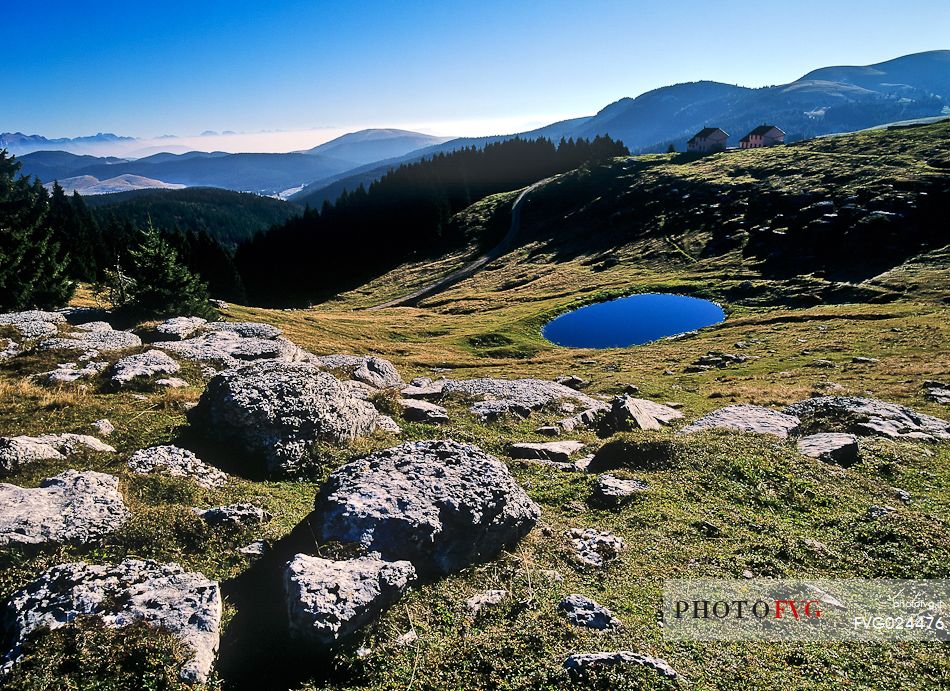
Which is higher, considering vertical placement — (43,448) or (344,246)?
(344,246)

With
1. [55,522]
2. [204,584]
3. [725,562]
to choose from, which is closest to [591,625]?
[725,562]

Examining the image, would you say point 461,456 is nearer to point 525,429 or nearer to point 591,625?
point 591,625

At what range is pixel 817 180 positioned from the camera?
116 meters

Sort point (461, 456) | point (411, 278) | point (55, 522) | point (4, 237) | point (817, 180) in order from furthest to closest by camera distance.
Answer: point (411, 278)
point (817, 180)
point (4, 237)
point (461, 456)
point (55, 522)

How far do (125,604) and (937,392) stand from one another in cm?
4445

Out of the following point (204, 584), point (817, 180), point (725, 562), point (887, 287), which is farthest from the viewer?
point (817, 180)

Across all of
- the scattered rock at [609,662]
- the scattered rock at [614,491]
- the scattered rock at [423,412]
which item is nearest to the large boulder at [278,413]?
the scattered rock at [423,412]

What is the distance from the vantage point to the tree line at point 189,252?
43.9 m

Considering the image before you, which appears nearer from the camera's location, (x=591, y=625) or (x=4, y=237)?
(x=591, y=625)

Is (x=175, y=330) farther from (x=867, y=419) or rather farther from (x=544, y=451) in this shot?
(x=867, y=419)

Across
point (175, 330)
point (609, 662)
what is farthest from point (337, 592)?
point (175, 330)

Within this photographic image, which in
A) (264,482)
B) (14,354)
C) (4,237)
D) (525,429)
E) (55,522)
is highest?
(4,237)

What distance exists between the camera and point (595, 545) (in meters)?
14.9

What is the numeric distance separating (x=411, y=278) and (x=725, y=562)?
5124 inches
